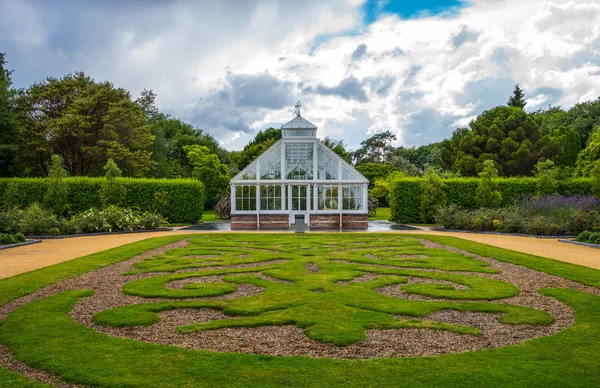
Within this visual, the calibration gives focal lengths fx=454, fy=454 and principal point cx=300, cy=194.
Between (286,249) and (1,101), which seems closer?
(286,249)

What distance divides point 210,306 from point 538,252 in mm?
12435

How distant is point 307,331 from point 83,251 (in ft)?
40.8

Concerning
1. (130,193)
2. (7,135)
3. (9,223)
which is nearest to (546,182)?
(130,193)

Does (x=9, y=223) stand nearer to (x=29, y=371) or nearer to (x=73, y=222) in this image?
(x=73, y=222)

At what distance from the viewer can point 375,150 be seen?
73.1 metres

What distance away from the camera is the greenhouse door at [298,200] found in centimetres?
2803

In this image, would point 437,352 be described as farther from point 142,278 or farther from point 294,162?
point 294,162

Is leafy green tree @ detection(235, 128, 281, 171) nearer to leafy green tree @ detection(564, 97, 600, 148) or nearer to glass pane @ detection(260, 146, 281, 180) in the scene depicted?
glass pane @ detection(260, 146, 281, 180)

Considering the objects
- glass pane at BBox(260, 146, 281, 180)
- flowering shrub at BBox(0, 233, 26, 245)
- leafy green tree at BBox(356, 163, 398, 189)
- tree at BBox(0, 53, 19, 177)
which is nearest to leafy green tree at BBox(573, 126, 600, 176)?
leafy green tree at BBox(356, 163, 398, 189)

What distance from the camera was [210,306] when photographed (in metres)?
7.64

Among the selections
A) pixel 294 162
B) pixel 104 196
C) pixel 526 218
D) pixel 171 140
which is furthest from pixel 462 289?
pixel 171 140

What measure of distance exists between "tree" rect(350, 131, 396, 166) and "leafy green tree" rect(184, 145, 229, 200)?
2933cm

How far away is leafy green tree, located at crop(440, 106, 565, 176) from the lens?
45.6 m

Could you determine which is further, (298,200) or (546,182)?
(546,182)
